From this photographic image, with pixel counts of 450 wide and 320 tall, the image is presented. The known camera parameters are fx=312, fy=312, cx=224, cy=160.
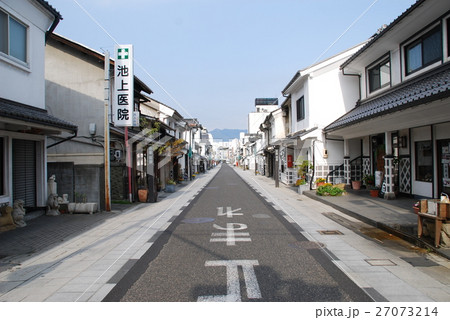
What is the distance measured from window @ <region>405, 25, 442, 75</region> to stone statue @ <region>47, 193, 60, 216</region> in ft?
48.7

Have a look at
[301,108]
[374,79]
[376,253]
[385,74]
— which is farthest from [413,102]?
[301,108]

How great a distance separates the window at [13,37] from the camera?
9.37 meters

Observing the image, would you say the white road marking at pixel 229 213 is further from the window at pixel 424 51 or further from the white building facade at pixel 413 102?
the window at pixel 424 51

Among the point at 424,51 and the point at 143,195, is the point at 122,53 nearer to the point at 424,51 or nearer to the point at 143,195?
the point at 143,195

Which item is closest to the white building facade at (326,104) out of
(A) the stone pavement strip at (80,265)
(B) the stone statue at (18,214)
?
(A) the stone pavement strip at (80,265)

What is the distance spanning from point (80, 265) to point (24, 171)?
6.84 metres

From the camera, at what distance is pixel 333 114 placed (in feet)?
62.9

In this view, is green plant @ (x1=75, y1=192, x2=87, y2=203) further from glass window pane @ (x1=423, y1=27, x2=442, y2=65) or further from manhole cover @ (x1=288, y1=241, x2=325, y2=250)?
glass window pane @ (x1=423, y1=27, x2=442, y2=65)

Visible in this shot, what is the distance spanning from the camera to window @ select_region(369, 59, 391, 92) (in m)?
15.1

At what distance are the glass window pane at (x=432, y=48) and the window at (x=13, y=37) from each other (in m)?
14.3

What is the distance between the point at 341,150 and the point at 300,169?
9.54 feet

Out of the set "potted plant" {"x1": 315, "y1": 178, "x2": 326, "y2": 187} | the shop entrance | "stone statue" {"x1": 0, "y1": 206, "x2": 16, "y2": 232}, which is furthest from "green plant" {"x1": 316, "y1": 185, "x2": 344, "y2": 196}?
"stone statue" {"x1": 0, "y1": 206, "x2": 16, "y2": 232}

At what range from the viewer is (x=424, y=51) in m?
12.1

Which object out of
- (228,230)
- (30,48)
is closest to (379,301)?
(228,230)
